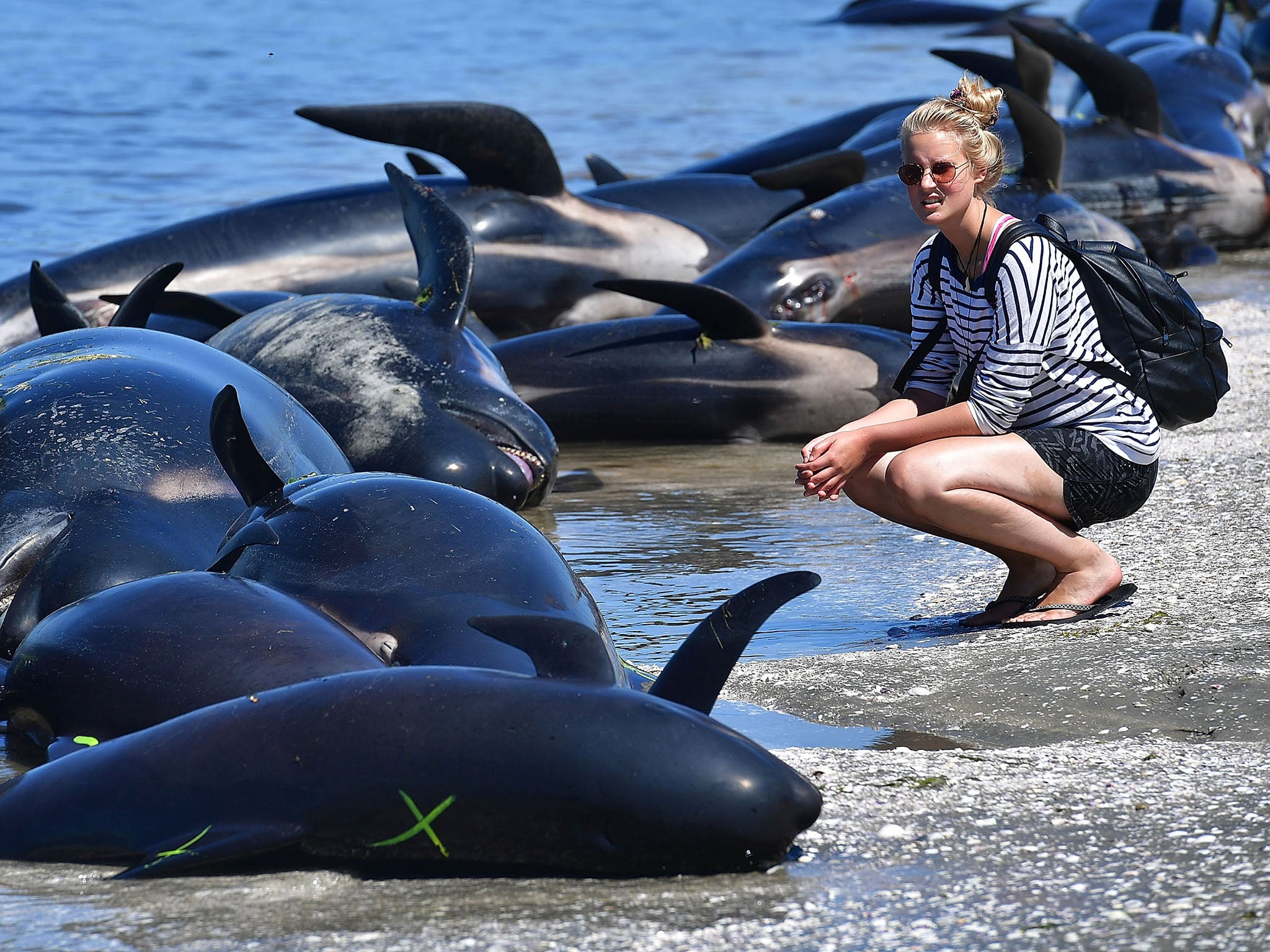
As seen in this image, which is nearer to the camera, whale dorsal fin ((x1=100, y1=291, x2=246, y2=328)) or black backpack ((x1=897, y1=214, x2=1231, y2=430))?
black backpack ((x1=897, y1=214, x2=1231, y2=430))

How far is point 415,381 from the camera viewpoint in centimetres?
627

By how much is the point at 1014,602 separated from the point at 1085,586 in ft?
0.63

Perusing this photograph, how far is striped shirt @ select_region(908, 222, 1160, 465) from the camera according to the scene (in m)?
4.41

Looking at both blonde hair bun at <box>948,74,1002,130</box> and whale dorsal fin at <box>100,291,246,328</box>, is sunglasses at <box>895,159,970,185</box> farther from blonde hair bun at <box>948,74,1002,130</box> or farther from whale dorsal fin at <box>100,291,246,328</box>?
whale dorsal fin at <box>100,291,246,328</box>

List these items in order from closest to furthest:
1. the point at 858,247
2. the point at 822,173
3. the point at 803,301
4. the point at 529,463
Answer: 1. the point at 529,463
2. the point at 803,301
3. the point at 858,247
4. the point at 822,173

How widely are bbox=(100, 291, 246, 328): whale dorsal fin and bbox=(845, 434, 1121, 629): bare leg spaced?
361 centimetres

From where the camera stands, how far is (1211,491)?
19.1ft

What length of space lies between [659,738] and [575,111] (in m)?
18.6

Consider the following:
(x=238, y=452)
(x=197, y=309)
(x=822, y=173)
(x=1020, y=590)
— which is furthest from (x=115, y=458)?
(x=822, y=173)

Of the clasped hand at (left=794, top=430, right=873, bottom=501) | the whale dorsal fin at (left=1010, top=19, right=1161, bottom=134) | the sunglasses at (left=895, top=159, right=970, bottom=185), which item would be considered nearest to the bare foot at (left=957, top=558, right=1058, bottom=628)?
the clasped hand at (left=794, top=430, right=873, bottom=501)

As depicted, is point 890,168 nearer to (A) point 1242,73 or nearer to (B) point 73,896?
(A) point 1242,73

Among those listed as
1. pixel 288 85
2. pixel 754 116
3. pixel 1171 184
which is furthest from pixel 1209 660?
pixel 288 85

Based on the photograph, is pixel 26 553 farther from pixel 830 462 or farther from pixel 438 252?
pixel 438 252

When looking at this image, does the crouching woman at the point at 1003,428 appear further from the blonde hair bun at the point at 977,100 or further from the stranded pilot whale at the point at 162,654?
the stranded pilot whale at the point at 162,654
